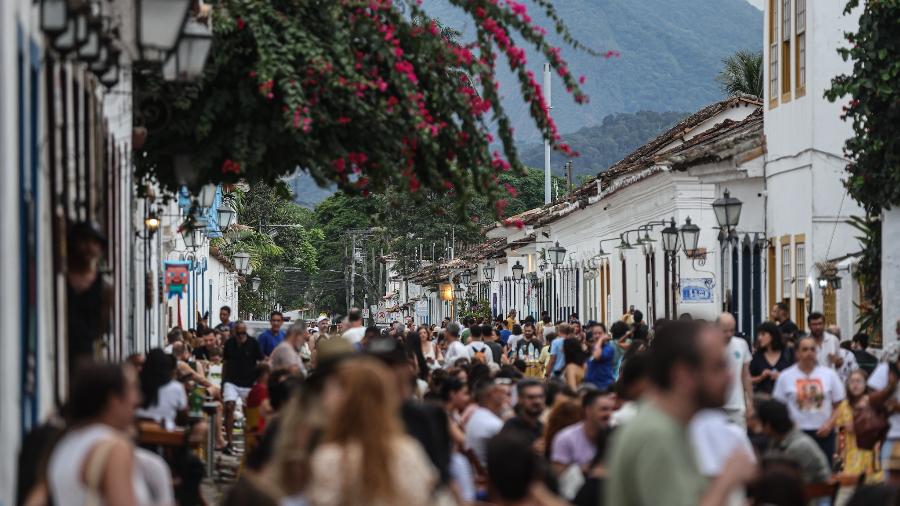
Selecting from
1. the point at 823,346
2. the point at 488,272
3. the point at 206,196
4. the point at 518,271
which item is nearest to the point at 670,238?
the point at 206,196

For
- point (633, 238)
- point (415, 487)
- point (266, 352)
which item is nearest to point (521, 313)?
point (633, 238)

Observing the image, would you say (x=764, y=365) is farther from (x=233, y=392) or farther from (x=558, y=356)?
(x=233, y=392)

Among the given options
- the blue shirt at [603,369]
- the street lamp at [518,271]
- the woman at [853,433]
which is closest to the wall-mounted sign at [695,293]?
the blue shirt at [603,369]

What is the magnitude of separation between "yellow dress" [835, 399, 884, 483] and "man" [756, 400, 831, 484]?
3.35m

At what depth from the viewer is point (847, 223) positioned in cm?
3002

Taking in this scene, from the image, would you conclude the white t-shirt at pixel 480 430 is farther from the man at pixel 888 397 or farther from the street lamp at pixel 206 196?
the street lamp at pixel 206 196

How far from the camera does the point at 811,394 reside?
15742 mm

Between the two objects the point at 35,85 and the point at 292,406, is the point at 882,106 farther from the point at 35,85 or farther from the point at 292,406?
the point at 292,406

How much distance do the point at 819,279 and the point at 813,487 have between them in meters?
19.4

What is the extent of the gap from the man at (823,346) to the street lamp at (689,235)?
369 inches

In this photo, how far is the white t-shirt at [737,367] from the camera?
17219mm

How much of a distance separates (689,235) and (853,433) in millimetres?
15777

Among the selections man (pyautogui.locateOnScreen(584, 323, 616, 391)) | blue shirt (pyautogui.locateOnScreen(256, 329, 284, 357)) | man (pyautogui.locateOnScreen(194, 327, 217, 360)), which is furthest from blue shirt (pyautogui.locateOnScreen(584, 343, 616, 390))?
man (pyautogui.locateOnScreen(194, 327, 217, 360))

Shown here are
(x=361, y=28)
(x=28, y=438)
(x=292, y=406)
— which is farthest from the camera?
(x=361, y=28)
